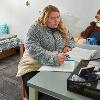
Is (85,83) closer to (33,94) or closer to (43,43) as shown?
(33,94)

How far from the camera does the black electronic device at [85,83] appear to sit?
2.82 ft

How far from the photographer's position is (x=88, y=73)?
992mm

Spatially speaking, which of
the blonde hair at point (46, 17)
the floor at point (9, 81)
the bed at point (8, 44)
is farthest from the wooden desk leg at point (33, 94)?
the bed at point (8, 44)

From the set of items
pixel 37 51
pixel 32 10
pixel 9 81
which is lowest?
pixel 9 81

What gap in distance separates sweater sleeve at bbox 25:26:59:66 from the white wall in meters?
1.72

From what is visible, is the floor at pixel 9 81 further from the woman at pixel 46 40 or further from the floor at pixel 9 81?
the woman at pixel 46 40

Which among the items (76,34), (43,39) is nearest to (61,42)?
(43,39)

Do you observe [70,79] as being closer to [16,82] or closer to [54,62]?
[54,62]

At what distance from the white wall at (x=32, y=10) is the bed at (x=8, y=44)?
0.24m

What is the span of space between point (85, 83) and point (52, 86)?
0.19m

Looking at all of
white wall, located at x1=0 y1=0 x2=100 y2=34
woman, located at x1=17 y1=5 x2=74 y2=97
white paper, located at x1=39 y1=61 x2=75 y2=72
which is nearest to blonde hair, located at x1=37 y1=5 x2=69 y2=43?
woman, located at x1=17 y1=5 x2=74 y2=97

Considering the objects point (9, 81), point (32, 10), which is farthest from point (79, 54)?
point (32, 10)

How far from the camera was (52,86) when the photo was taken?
38.6 inches

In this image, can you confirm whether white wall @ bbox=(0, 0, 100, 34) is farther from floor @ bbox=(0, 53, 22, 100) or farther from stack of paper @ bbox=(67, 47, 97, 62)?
stack of paper @ bbox=(67, 47, 97, 62)
